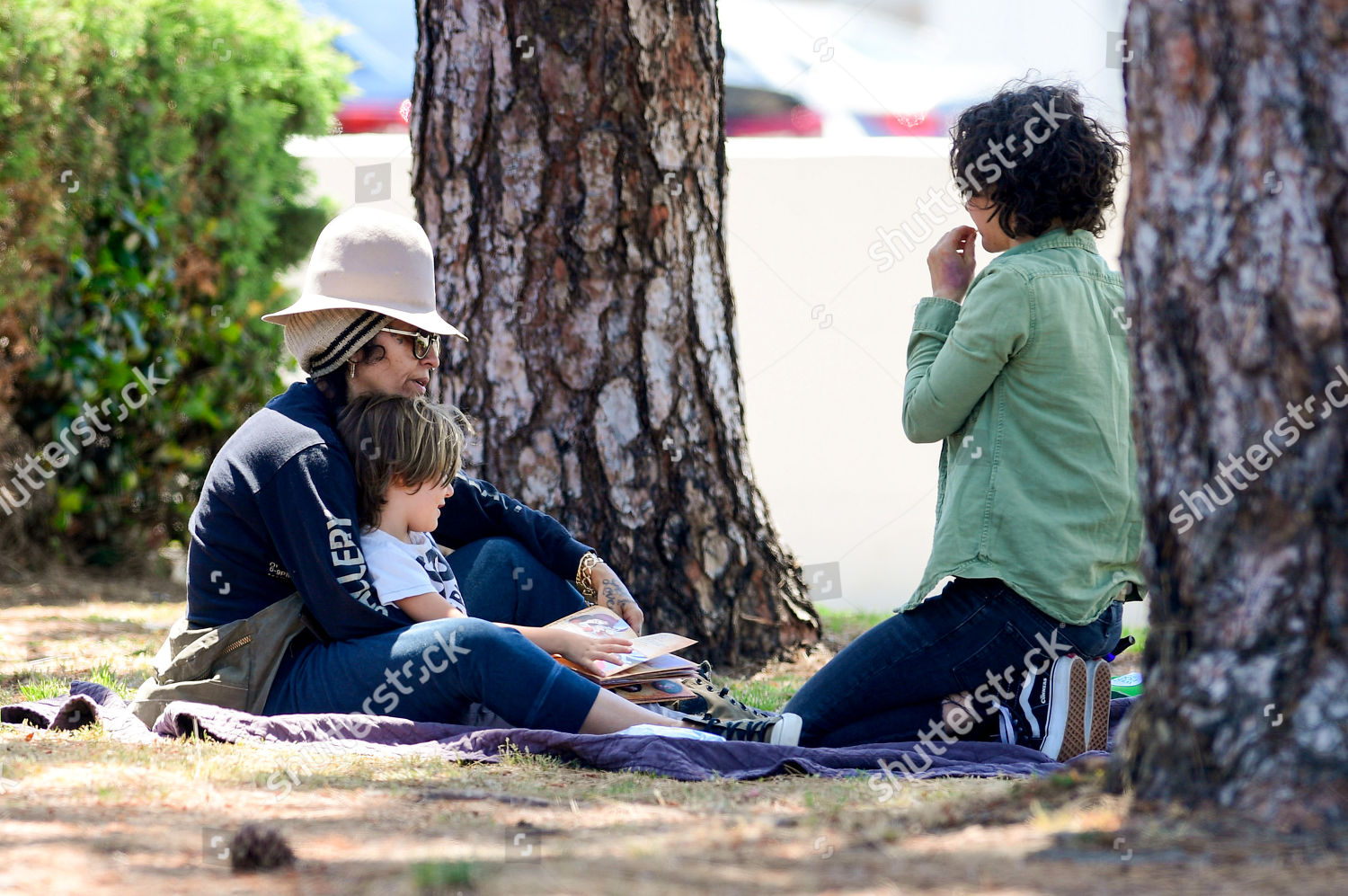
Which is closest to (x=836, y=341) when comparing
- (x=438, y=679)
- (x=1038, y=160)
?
(x=1038, y=160)

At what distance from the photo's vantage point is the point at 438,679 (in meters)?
2.81

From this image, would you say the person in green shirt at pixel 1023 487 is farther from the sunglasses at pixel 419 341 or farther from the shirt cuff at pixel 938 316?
the sunglasses at pixel 419 341

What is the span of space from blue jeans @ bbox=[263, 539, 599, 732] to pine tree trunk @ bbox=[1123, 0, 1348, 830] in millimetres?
1265

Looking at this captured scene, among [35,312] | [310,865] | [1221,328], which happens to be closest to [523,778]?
[310,865]

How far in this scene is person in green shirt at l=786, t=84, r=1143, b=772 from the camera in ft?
9.41

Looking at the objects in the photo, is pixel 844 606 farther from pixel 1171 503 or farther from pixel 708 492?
pixel 1171 503

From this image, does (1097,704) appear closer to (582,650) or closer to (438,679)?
(582,650)

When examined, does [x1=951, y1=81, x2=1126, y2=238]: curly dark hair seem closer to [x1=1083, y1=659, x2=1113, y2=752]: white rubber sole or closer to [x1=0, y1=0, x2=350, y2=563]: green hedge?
[x1=1083, y1=659, x2=1113, y2=752]: white rubber sole

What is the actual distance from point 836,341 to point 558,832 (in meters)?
5.74

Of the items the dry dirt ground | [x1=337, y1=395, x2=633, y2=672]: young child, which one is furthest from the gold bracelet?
the dry dirt ground

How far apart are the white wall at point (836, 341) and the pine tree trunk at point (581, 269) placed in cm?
297

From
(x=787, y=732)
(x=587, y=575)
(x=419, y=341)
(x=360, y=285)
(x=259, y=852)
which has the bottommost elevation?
(x=787, y=732)

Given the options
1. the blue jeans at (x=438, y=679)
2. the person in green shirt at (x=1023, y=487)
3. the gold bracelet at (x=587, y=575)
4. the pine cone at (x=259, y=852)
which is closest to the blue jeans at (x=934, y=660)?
the person in green shirt at (x=1023, y=487)

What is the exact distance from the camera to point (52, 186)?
5375mm
